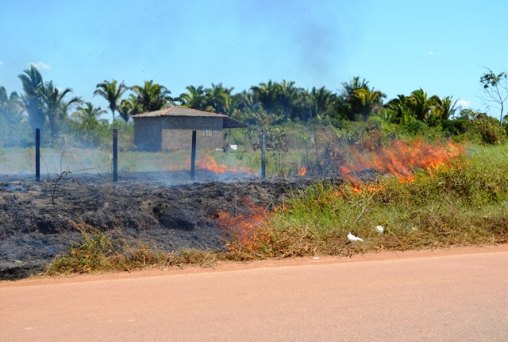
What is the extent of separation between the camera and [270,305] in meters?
5.54

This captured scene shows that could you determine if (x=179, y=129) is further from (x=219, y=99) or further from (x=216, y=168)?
(x=219, y=99)

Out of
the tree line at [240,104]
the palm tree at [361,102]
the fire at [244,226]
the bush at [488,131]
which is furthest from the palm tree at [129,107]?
the fire at [244,226]

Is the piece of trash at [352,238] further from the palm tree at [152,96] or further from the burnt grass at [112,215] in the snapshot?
the palm tree at [152,96]

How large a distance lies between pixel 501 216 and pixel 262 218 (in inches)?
162

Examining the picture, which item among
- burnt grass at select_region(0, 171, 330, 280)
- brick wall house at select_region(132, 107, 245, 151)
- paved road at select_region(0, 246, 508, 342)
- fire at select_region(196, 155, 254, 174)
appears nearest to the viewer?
paved road at select_region(0, 246, 508, 342)

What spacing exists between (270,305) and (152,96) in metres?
37.9

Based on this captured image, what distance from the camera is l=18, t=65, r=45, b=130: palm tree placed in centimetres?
2115

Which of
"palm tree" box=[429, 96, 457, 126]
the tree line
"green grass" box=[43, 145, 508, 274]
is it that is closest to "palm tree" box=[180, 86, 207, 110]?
the tree line

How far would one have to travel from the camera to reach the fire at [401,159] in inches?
503

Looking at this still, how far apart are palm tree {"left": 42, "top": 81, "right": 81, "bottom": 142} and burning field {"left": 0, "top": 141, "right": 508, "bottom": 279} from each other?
11.9 meters

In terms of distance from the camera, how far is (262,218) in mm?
9211

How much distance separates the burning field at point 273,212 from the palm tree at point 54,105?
1186 cm

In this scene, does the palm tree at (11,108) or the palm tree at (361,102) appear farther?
the palm tree at (361,102)

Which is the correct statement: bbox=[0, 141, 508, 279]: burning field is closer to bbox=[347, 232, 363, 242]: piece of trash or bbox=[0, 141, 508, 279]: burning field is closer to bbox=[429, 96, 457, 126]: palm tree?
bbox=[347, 232, 363, 242]: piece of trash
